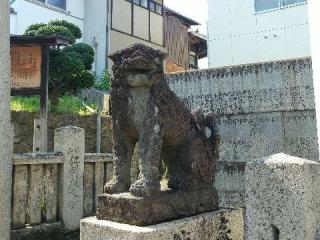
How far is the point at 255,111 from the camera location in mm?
4965

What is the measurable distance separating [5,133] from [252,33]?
12.2 meters

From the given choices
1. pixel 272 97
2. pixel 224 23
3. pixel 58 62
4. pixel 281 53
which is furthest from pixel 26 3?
pixel 272 97

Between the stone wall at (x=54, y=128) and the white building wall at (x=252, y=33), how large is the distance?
6359mm

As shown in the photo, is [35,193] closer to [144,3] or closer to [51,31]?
[51,31]

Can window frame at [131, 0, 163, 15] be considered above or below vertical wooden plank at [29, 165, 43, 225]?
→ above

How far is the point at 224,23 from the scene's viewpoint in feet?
49.9

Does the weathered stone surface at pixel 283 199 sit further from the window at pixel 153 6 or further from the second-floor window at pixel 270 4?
the window at pixel 153 6

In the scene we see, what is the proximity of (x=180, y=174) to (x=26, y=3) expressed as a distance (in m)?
15.9

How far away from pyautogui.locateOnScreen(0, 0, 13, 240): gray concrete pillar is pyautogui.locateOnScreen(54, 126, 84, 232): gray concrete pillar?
94 centimetres

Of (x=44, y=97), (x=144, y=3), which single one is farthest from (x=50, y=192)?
(x=144, y=3)

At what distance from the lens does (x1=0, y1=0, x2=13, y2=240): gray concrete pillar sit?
483 centimetres

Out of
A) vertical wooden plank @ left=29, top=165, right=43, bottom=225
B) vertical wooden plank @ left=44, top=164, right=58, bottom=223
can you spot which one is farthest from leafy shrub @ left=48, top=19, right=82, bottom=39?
vertical wooden plank @ left=29, top=165, right=43, bottom=225

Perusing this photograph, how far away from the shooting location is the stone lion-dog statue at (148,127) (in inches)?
111

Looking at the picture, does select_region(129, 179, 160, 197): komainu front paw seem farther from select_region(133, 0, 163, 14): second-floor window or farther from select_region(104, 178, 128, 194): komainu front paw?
select_region(133, 0, 163, 14): second-floor window
